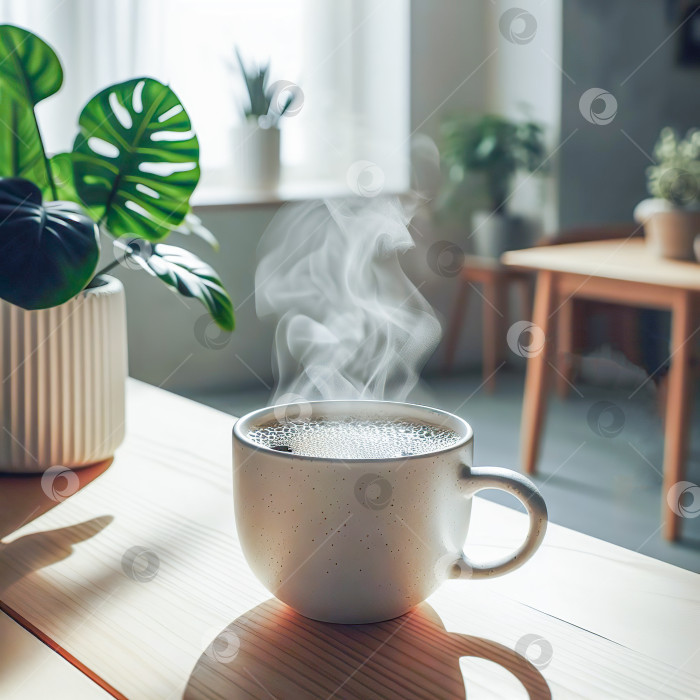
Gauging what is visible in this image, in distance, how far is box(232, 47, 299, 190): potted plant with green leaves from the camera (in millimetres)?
3027

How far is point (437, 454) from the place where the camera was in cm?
43

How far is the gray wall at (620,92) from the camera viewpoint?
322 cm

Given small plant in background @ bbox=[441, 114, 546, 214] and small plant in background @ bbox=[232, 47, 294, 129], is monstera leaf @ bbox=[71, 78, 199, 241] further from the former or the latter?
small plant in background @ bbox=[441, 114, 546, 214]

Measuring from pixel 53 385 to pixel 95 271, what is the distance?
111mm

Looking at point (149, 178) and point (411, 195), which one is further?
point (411, 195)

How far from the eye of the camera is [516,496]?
0.43 m

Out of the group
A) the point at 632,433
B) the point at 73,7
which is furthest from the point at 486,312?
the point at 73,7

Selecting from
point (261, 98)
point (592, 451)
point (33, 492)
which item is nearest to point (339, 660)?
point (33, 492)

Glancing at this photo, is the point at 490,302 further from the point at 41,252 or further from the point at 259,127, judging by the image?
the point at 41,252

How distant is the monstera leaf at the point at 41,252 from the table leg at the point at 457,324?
3031mm

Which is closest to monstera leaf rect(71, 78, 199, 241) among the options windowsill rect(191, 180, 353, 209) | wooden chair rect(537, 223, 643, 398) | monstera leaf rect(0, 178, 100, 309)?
monstera leaf rect(0, 178, 100, 309)

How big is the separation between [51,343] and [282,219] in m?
2.73

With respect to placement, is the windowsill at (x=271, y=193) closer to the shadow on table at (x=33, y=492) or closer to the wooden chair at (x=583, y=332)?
the wooden chair at (x=583, y=332)

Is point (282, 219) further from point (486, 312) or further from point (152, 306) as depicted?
point (486, 312)
